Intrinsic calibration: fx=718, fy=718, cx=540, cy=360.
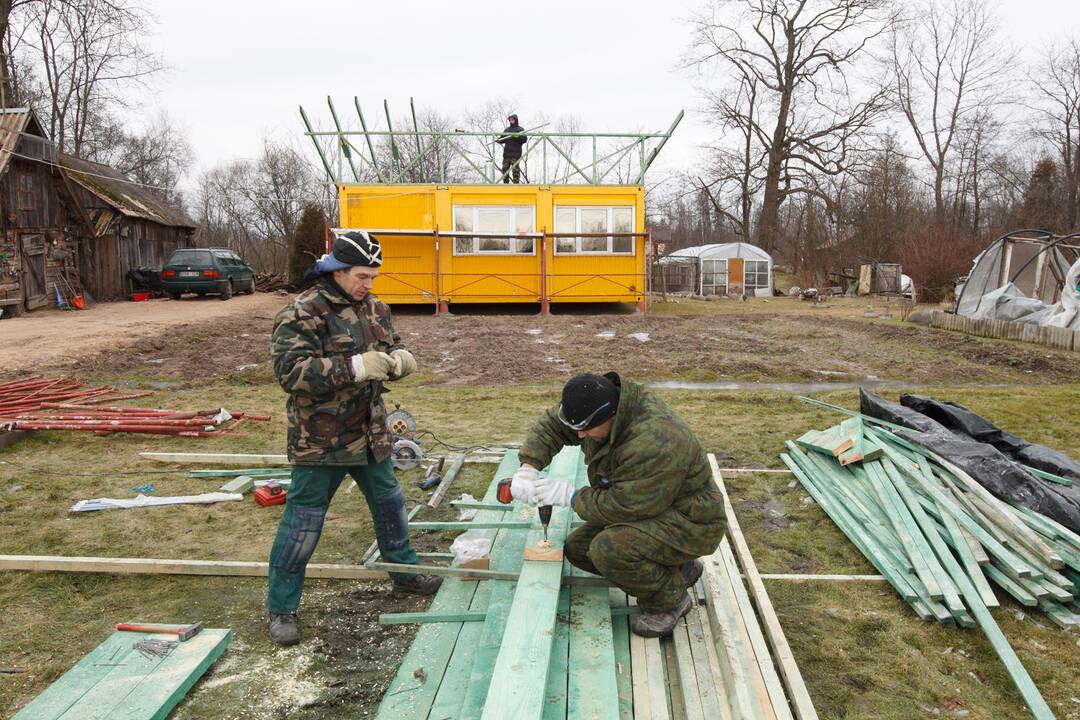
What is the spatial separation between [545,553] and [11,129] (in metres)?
21.9

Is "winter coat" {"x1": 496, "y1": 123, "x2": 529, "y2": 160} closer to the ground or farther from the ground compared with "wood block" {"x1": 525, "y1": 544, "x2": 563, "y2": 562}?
farther from the ground

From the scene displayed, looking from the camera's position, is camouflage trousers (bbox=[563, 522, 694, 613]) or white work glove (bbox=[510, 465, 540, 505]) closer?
camouflage trousers (bbox=[563, 522, 694, 613])

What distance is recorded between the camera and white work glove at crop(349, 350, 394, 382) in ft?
11.1

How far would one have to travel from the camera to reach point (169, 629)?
11.2 ft

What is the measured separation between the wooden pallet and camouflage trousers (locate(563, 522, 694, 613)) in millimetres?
173

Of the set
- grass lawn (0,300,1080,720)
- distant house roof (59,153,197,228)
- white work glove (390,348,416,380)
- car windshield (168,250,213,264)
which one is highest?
distant house roof (59,153,197,228)

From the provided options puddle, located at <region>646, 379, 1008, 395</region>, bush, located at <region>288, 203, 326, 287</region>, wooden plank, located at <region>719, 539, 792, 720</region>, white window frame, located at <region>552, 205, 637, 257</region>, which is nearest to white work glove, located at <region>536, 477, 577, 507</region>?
wooden plank, located at <region>719, 539, 792, 720</region>

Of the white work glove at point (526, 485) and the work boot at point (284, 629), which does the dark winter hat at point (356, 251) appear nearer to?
the white work glove at point (526, 485)

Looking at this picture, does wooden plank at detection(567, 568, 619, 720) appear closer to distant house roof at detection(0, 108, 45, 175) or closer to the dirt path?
the dirt path

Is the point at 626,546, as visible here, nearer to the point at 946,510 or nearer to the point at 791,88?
the point at 946,510

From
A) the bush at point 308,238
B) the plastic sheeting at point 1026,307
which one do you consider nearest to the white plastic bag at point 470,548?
the plastic sheeting at point 1026,307

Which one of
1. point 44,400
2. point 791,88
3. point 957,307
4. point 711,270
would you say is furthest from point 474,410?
point 791,88

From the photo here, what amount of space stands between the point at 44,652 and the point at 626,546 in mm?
2817

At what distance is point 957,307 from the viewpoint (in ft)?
56.2
